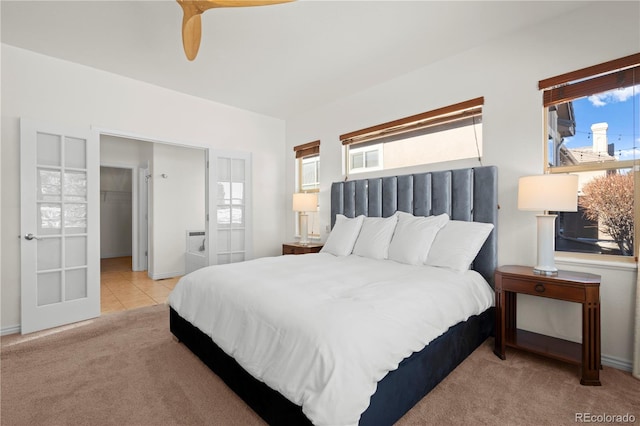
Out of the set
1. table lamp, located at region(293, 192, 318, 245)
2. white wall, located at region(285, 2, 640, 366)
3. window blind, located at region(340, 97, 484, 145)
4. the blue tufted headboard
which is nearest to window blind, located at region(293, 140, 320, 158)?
window blind, located at region(340, 97, 484, 145)

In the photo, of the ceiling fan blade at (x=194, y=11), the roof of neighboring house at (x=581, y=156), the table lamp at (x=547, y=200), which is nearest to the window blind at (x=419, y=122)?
the roof of neighboring house at (x=581, y=156)

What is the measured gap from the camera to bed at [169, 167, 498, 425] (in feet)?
4.14

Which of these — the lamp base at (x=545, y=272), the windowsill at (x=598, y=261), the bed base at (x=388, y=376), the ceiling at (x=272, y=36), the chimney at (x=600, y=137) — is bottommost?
the bed base at (x=388, y=376)

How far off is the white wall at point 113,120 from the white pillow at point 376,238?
228 centimetres

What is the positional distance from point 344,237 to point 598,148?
7.56 feet

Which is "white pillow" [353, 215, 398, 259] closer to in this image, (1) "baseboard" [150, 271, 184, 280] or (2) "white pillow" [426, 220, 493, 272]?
(2) "white pillow" [426, 220, 493, 272]

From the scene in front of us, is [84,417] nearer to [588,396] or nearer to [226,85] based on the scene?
[588,396]

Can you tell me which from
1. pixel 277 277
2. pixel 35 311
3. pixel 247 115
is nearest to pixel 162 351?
pixel 277 277

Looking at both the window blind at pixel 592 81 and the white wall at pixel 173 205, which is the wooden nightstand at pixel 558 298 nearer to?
the window blind at pixel 592 81

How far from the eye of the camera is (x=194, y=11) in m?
1.86

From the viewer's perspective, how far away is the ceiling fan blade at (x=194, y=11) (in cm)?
173

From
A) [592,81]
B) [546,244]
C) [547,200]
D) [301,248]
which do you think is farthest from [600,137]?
[301,248]

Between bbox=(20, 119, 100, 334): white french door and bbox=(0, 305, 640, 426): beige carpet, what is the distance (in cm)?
59

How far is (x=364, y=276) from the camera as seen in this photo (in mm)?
2191
